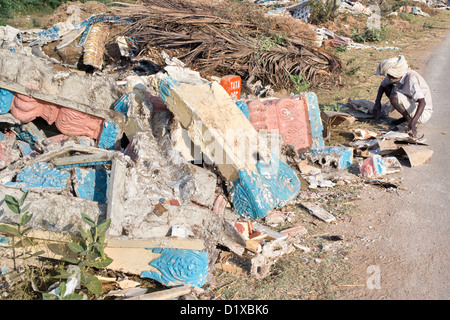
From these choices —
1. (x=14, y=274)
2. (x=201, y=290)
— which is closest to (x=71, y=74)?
(x=14, y=274)

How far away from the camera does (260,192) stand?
403 centimetres

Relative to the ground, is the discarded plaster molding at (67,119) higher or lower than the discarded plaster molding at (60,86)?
lower

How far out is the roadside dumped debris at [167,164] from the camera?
3.17m

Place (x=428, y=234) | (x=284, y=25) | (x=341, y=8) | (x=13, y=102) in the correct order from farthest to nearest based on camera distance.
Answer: (x=341, y=8) → (x=284, y=25) → (x=13, y=102) → (x=428, y=234)

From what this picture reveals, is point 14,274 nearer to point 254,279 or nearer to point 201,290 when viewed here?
point 201,290

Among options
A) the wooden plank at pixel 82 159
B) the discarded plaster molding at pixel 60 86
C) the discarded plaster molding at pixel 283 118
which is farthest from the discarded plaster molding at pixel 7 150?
the discarded plaster molding at pixel 283 118

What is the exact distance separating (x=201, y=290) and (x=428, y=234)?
2.24 meters

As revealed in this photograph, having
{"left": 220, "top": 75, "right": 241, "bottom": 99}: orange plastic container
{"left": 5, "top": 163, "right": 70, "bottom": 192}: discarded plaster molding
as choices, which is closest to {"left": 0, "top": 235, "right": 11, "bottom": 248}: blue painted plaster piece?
{"left": 5, "top": 163, "right": 70, "bottom": 192}: discarded plaster molding

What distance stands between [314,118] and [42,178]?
11.0 feet

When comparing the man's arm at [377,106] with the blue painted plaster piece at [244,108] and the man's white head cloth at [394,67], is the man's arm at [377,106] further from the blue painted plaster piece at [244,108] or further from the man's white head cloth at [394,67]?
the blue painted plaster piece at [244,108]

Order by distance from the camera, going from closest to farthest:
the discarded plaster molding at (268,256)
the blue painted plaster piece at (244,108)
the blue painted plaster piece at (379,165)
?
1. the discarded plaster molding at (268,256)
2. the blue painted plaster piece at (379,165)
3. the blue painted plaster piece at (244,108)

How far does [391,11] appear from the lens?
674 inches

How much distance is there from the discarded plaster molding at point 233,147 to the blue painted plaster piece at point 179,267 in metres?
1.10

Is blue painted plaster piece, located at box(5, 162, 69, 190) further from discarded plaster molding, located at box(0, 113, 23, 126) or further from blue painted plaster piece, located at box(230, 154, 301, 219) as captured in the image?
blue painted plaster piece, located at box(230, 154, 301, 219)
